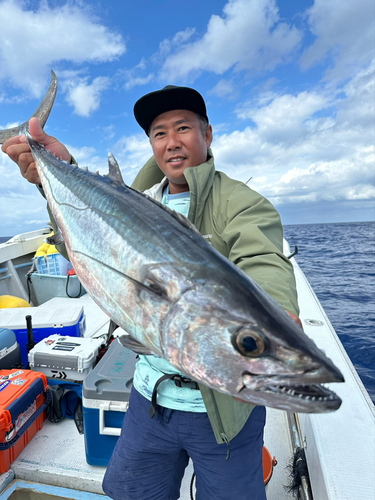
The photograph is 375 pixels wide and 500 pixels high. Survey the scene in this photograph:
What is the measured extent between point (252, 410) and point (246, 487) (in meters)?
Answer: 0.37

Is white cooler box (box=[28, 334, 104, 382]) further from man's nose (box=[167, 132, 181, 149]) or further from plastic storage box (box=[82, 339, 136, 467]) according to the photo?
man's nose (box=[167, 132, 181, 149])

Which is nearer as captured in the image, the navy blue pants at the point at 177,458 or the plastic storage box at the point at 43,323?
the navy blue pants at the point at 177,458

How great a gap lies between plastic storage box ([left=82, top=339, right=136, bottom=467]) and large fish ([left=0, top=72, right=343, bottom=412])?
1519 mm

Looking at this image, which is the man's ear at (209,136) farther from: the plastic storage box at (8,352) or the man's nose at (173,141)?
the plastic storage box at (8,352)

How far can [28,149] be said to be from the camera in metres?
1.95

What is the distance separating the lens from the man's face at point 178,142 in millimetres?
1808

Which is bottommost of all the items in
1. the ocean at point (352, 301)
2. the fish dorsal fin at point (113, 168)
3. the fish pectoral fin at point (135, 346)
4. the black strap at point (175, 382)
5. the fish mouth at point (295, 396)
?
the ocean at point (352, 301)

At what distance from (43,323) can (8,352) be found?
610 mm

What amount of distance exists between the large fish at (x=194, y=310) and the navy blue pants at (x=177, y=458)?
0.85 m

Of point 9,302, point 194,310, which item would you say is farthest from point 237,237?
point 9,302

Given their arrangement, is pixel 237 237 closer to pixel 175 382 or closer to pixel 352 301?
pixel 175 382

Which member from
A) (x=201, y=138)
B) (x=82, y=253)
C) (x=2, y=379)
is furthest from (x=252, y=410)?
(x=2, y=379)

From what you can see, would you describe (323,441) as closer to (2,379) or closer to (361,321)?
(2,379)

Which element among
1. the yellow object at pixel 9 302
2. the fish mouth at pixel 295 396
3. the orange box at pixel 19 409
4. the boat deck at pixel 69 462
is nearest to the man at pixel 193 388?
the fish mouth at pixel 295 396
